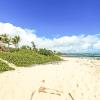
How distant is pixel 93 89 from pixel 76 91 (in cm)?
121

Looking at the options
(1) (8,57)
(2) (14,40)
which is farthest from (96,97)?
(2) (14,40)

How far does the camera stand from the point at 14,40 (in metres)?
65.5

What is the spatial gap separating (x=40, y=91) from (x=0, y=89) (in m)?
2.21

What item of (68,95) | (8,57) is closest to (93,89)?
(68,95)

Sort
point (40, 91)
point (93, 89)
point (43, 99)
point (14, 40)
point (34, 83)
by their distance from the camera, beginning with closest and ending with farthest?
point (43, 99) → point (40, 91) → point (93, 89) → point (34, 83) → point (14, 40)

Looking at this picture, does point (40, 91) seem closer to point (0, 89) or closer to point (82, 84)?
point (0, 89)

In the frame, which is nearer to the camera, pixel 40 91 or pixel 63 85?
pixel 40 91

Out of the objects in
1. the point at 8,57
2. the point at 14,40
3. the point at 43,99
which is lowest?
the point at 43,99

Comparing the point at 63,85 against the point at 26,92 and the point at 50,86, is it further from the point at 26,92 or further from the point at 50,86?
the point at 26,92

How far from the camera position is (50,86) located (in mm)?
11859

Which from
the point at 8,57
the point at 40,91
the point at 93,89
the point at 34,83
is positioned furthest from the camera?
the point at 8,57

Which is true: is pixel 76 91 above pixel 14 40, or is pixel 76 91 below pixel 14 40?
below

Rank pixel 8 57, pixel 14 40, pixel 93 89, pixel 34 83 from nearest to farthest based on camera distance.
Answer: pixel 93 89 → pixel 34 83 → pixel 8 57 → pixel 14 40

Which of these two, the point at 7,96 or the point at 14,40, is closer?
the point at 7,96
